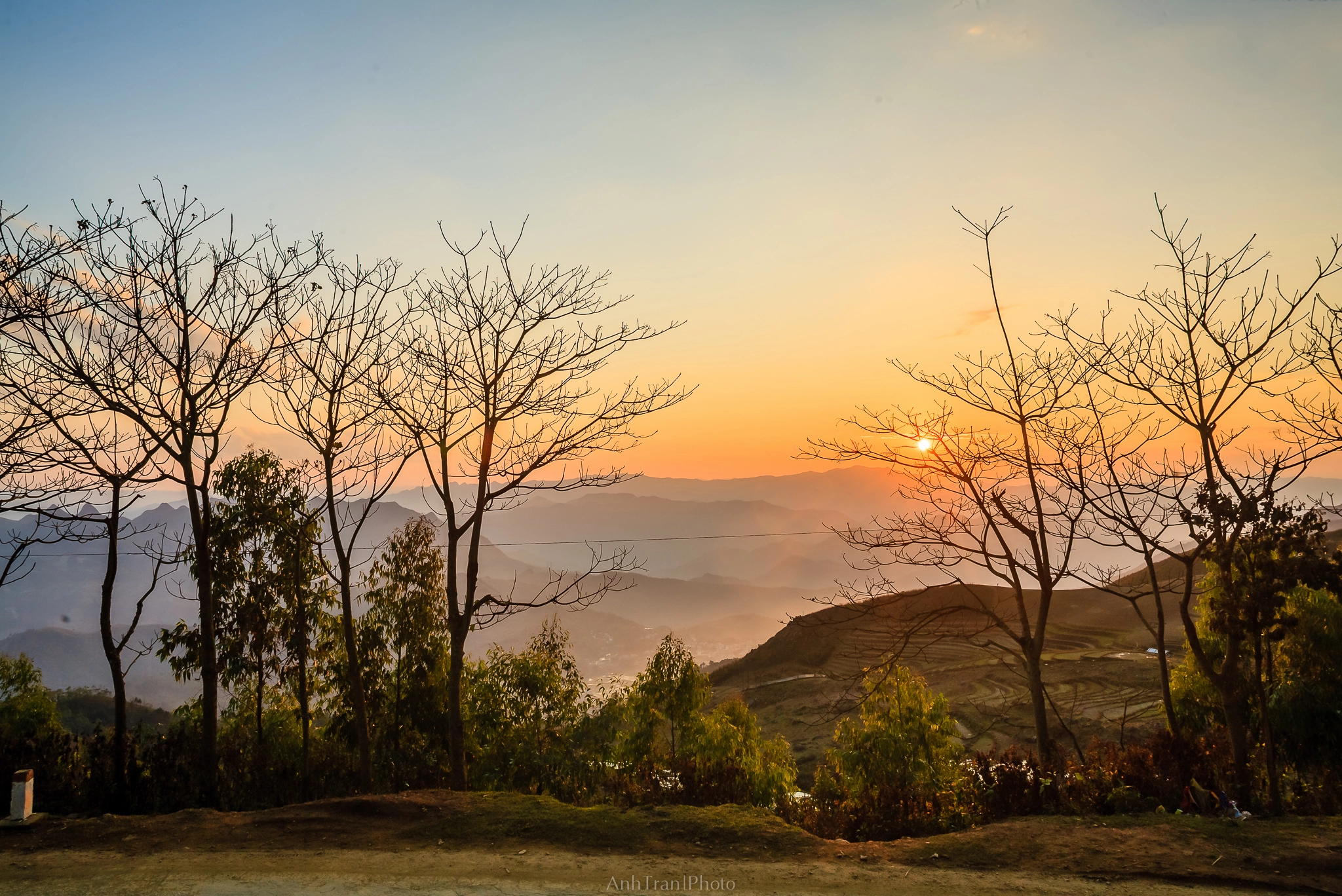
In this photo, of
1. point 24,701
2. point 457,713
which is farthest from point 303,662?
point 457,713

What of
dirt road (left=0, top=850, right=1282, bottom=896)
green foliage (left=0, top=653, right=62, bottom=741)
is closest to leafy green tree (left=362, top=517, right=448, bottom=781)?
green foliage (left=0, top=653, right=62, bottom=741)

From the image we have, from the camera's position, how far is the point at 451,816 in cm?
958

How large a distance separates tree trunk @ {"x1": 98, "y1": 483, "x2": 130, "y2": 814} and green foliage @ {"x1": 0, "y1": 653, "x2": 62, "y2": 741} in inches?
314

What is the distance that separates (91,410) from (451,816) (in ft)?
28.5

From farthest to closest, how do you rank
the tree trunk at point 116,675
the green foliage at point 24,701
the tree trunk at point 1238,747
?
the green foliage at point 24,701
the tree trunk at point 116,675
the tree trunk at point 1238,747

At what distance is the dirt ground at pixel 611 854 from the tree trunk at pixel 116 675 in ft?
8.60

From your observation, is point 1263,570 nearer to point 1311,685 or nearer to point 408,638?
point 1311,685

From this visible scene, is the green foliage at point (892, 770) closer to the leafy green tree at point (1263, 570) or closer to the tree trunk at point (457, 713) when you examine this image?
the leafy green tree at point (1263, 570)

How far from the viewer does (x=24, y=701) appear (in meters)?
19.8

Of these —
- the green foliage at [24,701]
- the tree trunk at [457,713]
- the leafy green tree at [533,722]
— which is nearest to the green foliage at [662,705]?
the leafy green tree at [533,722]

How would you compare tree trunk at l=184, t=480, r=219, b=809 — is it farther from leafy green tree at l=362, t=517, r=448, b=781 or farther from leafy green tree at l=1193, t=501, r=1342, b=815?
leafy green tree at l=1193, t=501, r=1342, b=815

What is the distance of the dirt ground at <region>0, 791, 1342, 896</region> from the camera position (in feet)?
25.3

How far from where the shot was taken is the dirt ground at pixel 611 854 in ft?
25.3

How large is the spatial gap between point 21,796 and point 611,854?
718cm
